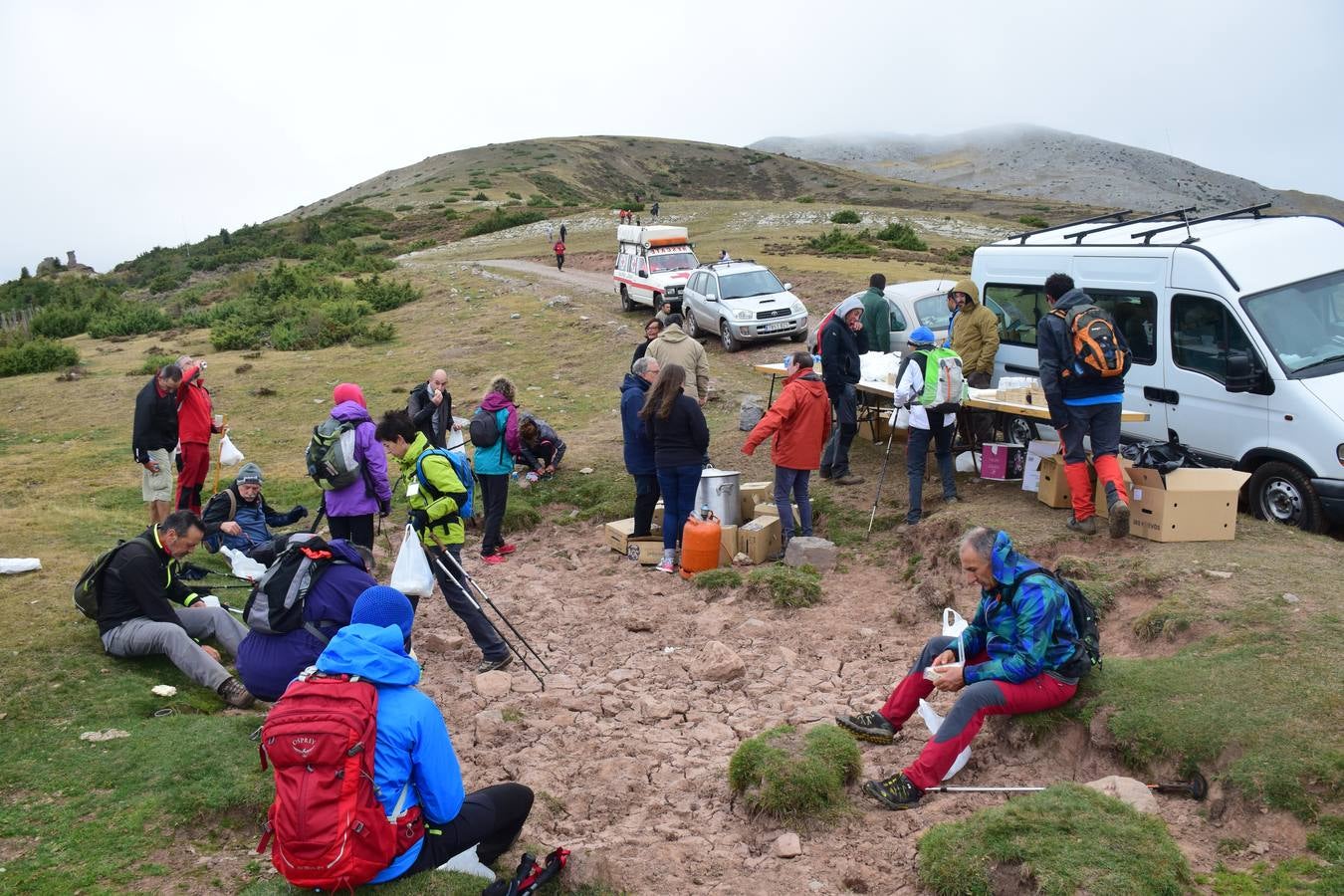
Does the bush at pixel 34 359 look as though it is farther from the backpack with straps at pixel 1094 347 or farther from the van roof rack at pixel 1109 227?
the backpack with straps at pixel 1094 347

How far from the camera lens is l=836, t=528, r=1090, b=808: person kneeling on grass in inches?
209

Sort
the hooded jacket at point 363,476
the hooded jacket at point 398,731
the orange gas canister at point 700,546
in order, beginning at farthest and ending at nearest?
the orange gas canister at point 700,546
the hooded jacket at point 363,476
the hooded jacket at point 398,731

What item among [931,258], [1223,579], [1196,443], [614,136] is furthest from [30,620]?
[614,136]

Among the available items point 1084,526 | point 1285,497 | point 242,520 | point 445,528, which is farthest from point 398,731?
point 1285,497

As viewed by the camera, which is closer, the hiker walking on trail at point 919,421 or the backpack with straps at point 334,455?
the backpack with straps at point 334,455

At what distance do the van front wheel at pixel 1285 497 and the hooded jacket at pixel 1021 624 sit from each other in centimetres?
411

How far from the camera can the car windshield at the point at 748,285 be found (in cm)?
2073

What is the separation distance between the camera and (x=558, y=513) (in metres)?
12.1

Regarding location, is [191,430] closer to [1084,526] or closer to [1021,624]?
[1021,624]

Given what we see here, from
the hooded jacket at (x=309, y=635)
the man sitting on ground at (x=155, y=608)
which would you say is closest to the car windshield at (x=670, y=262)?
the man sitting on ground at (x=155, y=608)

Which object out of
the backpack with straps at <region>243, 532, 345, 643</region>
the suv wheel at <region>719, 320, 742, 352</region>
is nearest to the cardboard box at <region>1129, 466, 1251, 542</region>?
the backpack with straps at <region>243, 532, 345, 643</region>

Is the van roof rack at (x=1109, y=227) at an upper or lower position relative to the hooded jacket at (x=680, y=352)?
upper

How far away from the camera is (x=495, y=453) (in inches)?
408

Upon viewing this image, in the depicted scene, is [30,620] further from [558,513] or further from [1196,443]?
[1196,443]
